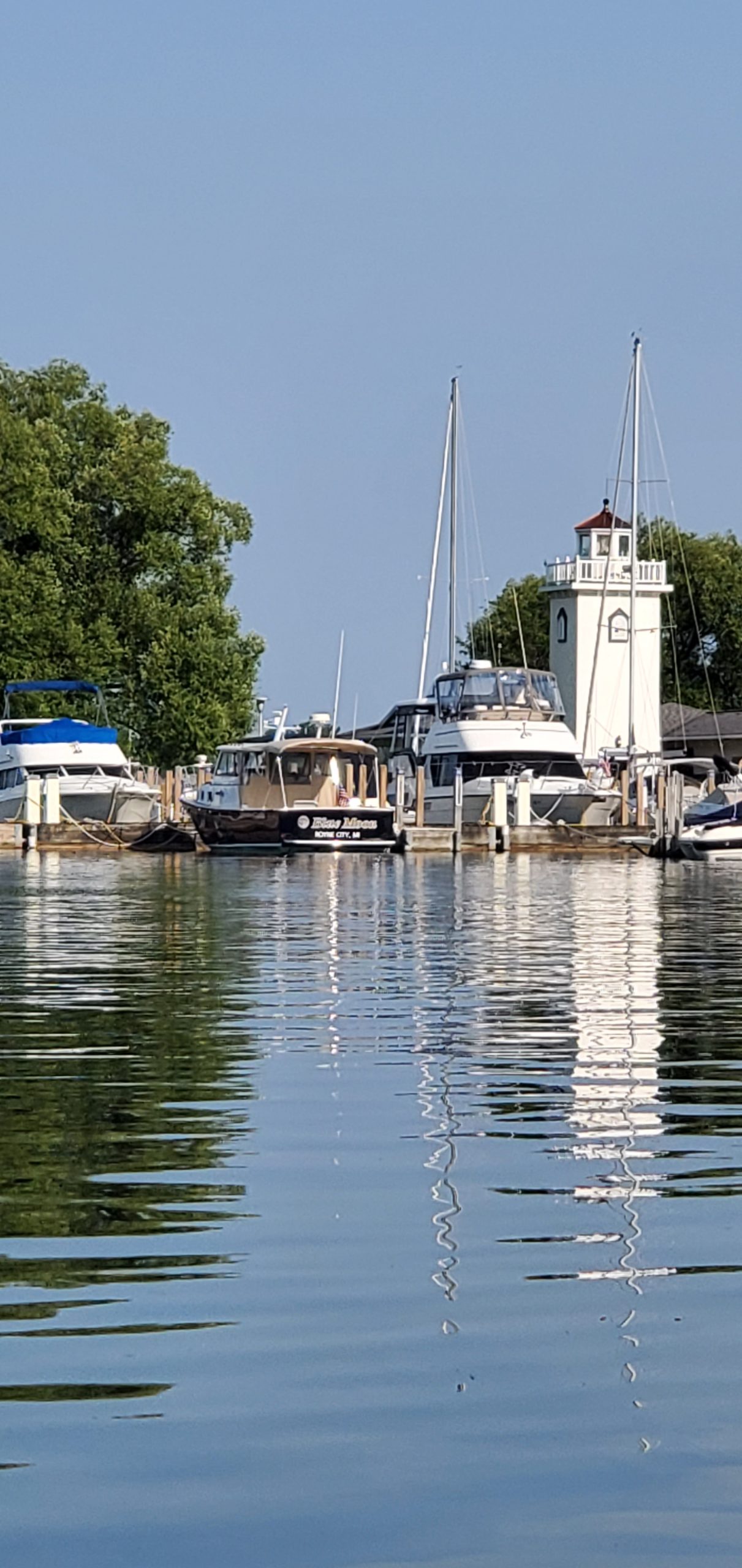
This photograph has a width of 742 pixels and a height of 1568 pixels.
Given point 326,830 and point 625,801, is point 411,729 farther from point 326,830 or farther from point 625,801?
point 326,830

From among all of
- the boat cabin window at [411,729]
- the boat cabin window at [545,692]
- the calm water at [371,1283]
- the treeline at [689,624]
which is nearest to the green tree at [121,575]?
the boat cabin window at [411,729]

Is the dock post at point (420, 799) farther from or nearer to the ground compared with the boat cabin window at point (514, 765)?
nearer to the ground

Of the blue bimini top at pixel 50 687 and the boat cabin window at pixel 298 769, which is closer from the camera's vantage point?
the boat cabin window at pixel 298 769

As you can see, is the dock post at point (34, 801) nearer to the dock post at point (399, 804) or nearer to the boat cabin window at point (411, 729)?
the dock post at point (399, 804)

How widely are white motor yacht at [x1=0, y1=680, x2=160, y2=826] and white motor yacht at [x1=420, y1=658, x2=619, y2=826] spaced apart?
7803mm

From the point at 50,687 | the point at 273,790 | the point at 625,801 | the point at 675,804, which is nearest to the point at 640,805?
the point at 625,801

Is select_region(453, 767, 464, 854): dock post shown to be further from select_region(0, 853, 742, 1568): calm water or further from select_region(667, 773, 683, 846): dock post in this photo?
select_region(0, 853, 742, 1568): calm water

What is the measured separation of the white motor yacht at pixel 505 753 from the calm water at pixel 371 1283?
142ft

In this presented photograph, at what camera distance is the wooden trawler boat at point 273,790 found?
2328 inches

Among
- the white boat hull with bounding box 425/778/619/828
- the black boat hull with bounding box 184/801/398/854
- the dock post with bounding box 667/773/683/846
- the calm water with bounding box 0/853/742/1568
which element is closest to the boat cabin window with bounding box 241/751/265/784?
the black boat hull with bounding box 184/801/398/854

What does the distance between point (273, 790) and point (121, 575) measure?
17.3m

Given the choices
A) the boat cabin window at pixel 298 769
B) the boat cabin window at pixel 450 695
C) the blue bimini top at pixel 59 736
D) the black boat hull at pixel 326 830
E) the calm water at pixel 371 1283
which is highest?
the boat cabin window at pixel 450 695

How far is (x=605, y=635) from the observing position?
86.8 meters

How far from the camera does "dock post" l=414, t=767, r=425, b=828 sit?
201ft
